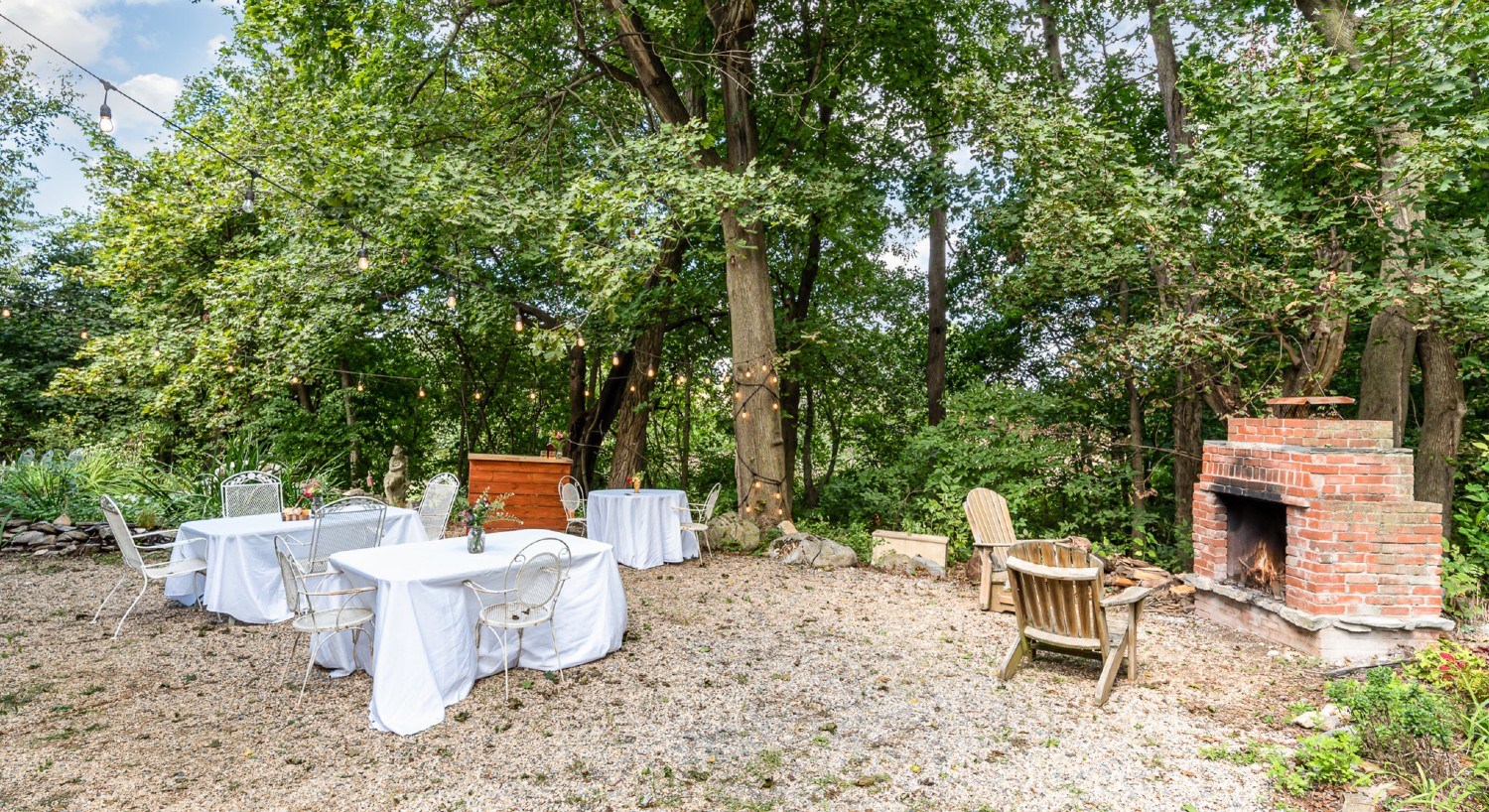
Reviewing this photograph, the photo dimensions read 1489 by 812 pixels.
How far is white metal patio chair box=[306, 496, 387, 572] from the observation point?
17.6 feet

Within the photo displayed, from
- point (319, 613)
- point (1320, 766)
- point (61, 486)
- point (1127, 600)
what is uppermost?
point (61, 486)

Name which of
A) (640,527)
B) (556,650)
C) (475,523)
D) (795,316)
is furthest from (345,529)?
A: (795,316)

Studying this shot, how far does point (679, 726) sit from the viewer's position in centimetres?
358

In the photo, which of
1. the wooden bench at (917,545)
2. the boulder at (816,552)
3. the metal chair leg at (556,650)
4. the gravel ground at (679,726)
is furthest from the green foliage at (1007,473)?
the metal chair leg at (556,650)

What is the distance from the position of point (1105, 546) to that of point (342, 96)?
9.33 metres

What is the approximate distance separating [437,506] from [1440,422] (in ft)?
30.0

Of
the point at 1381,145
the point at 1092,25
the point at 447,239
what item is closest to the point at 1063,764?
the point at 1381,145

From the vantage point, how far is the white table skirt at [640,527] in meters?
7.47

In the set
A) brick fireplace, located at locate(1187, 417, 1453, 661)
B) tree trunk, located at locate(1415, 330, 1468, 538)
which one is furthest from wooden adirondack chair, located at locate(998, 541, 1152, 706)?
tree trunk, located at locate(1415, 330, 1468, 538)

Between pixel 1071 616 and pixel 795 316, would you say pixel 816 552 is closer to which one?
pixel 1071 616

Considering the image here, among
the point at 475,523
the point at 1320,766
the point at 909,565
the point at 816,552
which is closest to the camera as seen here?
the point at 1320,766

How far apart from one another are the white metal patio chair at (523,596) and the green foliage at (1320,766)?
3593 mm

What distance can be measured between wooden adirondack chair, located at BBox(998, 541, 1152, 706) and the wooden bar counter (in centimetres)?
614

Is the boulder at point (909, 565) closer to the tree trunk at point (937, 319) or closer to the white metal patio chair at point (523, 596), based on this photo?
the tree trunk at point (937, 319)
